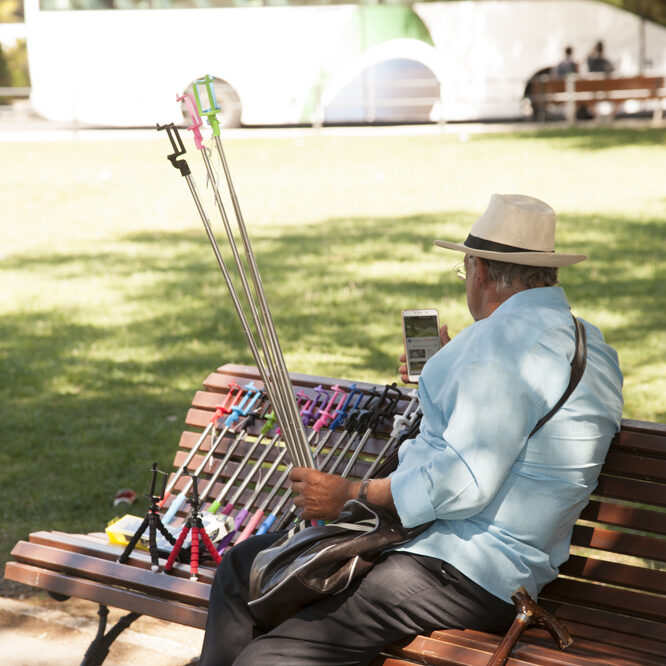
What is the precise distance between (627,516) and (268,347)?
1.14m

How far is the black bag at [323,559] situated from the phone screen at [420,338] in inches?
35.3

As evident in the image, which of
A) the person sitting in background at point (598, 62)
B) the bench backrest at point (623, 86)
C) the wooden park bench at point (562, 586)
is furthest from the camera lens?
the person sitting in background at point (598, 62)

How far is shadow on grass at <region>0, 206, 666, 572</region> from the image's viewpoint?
5.57 meters

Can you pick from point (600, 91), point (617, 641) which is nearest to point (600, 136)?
point (600, 91)

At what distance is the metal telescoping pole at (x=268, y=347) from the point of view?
9.86 feet

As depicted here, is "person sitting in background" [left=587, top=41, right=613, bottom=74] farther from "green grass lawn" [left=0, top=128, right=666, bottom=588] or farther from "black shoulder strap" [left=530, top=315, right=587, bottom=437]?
"black shoulder strap" [left=530, top=315, right=587, bottom=437]

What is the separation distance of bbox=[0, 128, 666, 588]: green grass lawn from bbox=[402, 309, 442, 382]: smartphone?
6.79 feet

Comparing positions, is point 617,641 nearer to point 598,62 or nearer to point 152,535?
point 152,535

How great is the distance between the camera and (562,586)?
10.1 feet

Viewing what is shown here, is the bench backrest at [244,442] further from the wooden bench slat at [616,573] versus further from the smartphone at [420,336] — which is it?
the wooden bench slat at [616,573]

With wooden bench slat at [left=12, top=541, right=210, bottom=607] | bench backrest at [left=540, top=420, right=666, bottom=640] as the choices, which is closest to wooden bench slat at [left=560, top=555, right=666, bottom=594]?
bench backrest at [left=540, top=420, right=666, bottom=640]

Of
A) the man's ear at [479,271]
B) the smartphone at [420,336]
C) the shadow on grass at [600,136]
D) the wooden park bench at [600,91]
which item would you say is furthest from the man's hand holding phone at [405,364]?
the wooden park bench at [600,91]

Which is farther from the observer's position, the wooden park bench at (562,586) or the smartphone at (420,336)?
the smartphone at (420,336)

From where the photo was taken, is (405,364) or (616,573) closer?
(616,573)
